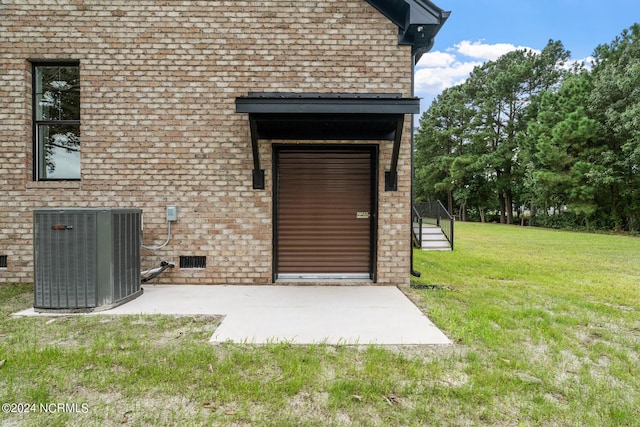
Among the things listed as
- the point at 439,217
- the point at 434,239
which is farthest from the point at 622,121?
the point at 434,239

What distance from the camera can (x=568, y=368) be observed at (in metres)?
2.65

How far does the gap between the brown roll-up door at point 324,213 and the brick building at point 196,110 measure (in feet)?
0.87

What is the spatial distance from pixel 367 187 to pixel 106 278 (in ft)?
13.1

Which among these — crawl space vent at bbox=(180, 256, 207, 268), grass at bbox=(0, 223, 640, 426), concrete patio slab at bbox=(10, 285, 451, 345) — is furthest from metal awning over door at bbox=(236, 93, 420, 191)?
grass at bbox=(0, 223, 640, 426)

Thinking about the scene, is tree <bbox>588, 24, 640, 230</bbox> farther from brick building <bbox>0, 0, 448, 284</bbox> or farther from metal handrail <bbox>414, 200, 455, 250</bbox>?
brick building <bbox>0, 0, 448, 284</bbox>

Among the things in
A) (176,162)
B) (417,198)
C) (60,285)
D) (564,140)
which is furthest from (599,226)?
(60,285)

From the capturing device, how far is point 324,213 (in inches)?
216

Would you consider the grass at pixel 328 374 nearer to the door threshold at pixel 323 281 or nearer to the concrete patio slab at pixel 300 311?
the concrete patio slab at pixel 300 311

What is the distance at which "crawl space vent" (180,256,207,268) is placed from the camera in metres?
5.22

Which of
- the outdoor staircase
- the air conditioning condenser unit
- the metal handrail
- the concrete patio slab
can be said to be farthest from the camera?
the metal handrail

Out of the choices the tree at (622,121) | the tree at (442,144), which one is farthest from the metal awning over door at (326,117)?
the tree at (442,144)

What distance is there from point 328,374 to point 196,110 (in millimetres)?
4488

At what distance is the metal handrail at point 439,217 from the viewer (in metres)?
11.0

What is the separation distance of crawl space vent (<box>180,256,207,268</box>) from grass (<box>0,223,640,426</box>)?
1.59 metres
